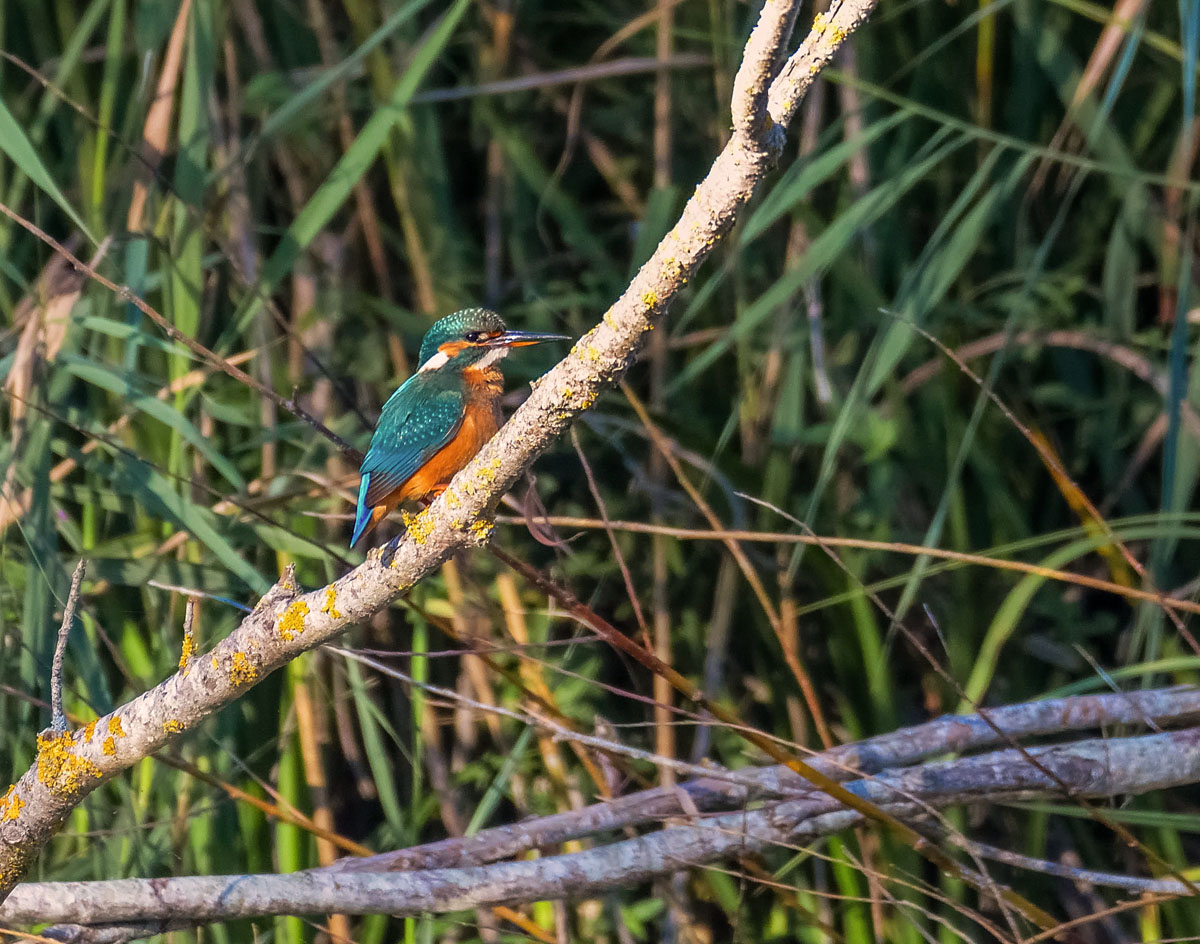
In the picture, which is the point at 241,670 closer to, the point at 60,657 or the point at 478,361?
the point at 60,657

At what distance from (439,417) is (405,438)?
9 centimetres

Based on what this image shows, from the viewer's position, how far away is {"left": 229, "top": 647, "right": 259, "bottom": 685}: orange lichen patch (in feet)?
5.24

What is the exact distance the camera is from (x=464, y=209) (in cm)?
378

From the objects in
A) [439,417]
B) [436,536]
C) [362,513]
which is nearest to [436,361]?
[439,417]

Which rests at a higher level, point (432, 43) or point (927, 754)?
point (432, 43)

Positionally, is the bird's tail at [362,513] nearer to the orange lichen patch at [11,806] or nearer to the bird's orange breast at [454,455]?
the bird's orange breast at [454,455]

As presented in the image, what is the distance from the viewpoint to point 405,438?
221 centimetres

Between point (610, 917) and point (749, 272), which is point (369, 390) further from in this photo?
point (610, 917)

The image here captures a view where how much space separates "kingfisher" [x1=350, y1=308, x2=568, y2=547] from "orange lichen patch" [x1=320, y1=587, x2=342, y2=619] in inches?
18.9

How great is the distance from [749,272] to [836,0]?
191cm

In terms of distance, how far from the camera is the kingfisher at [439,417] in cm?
217

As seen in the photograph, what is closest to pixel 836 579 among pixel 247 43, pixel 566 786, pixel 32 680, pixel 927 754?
pixel 927 754

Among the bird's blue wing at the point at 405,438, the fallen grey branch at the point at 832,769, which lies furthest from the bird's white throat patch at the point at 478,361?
the fallen grey branch at the point at 832,769

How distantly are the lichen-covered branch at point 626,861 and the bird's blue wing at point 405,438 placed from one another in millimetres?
542
